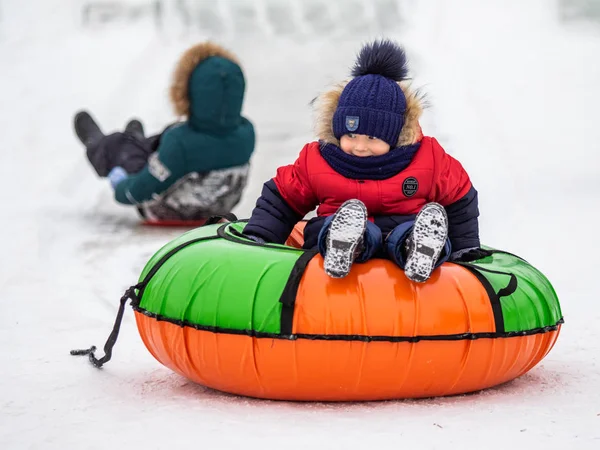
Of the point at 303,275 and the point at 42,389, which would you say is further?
the point at 42,389

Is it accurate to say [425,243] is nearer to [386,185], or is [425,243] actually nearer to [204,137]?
[386,185]

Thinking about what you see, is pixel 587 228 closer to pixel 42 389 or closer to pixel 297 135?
pixel 297 135

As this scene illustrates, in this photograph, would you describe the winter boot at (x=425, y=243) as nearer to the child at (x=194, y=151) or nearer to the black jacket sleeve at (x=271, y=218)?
the black jacket sleeve at (x=271, y=218)

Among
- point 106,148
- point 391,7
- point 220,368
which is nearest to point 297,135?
point 106,148

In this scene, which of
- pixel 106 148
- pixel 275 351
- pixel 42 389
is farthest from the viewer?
pixel 106 148

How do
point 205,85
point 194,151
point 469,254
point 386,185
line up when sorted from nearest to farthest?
point 386,185 → point 469,254 → point 205,85 → point 194,151

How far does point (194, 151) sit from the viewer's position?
5664 mm

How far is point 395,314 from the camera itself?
2611 mm

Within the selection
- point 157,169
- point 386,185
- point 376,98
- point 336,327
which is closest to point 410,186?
point 386,185

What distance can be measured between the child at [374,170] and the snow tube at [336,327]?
223 millimetres

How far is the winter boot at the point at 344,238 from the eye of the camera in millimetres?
2600

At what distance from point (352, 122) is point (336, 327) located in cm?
74

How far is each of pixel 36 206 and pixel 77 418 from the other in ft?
12.7

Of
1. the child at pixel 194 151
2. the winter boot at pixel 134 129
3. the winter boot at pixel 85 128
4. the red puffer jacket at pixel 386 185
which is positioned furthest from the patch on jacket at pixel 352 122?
the winter boot at pixel 85 128
